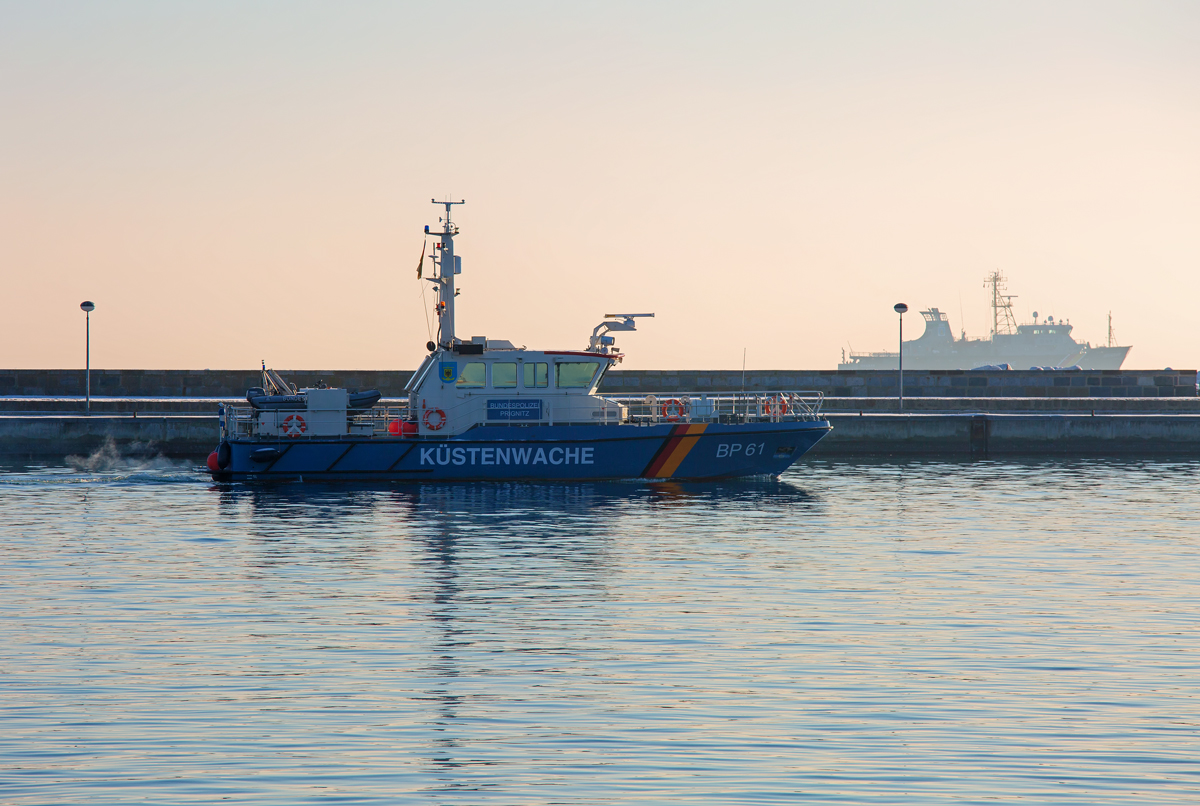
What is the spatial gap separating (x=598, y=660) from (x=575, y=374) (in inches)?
591

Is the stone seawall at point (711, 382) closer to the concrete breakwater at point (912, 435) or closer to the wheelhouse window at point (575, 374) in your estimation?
the concrete breakwater at point (912, 435)

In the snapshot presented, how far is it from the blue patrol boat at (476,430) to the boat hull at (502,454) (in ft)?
0.07

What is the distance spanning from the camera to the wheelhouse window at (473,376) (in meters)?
23.9

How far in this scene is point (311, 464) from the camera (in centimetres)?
2427

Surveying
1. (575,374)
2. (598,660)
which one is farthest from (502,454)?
(598,660)

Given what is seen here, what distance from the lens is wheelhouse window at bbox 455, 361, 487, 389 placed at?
23.9 m

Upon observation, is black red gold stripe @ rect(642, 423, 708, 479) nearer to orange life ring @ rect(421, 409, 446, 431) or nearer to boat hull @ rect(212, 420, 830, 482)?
boat hull @ rect(212, 420, 830, 482)

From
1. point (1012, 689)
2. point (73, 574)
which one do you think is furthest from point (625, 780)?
point (73, 574)

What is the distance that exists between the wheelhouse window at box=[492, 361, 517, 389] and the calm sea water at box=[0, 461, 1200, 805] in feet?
18.1

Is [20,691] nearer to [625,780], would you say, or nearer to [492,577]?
[625,780]

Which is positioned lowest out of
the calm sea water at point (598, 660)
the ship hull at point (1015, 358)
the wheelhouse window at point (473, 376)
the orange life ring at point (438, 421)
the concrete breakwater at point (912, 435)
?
the calm sea water at point (598, 660)

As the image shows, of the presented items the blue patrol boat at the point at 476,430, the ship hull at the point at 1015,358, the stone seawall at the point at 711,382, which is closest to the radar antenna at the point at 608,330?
the blue patrol boat at the point at 476,430

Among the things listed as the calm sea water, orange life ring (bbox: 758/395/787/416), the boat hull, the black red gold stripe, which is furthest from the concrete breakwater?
the calm sea water

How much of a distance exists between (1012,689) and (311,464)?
1815cm
